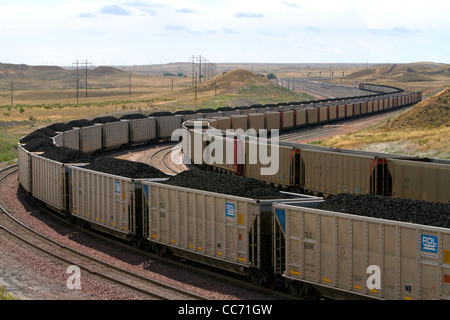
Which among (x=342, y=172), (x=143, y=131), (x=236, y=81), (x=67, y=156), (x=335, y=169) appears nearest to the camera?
(x=342, y=172)

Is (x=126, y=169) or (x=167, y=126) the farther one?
(x=167, y=126)

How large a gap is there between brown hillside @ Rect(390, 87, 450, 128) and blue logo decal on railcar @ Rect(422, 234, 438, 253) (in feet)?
181

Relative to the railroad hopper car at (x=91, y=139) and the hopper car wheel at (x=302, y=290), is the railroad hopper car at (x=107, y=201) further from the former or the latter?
the railroad hopper car at (x=91, y=139)

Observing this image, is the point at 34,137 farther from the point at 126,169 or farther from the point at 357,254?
the point at 357,254

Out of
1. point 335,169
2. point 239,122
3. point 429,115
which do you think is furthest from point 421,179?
point 429,115

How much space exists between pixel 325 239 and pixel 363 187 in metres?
11.8

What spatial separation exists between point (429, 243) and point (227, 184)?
26.5ft

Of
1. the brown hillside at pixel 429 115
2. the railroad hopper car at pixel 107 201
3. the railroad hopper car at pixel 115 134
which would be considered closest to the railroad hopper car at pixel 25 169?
the railroad hopper car at pixel 107 201

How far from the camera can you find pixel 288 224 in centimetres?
1733

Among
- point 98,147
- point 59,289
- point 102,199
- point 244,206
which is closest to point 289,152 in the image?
point 102,199

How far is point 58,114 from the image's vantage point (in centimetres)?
11638

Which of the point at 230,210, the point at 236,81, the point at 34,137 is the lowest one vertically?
the point at 230,210

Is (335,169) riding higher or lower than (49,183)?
higher

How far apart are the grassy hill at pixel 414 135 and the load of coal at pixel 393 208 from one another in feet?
93.9
